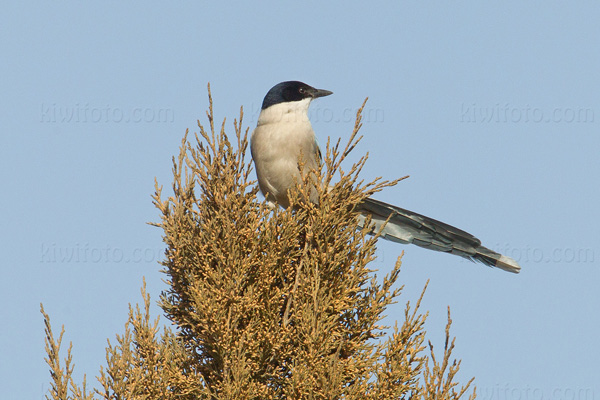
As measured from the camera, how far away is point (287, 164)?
241 inches

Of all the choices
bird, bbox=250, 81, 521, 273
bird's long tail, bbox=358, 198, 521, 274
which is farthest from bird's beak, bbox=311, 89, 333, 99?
bird's long tail, bbox=358, 198, 521, 274

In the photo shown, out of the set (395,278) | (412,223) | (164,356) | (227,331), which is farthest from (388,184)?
(164,356)

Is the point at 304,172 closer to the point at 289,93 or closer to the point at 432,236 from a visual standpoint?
the point at 289,93

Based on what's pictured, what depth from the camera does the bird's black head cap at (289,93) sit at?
662cm

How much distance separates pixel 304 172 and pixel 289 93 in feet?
2.89

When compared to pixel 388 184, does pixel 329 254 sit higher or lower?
lower

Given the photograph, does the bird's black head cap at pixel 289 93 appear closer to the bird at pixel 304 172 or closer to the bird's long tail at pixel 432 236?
the bird at pixel 304 172

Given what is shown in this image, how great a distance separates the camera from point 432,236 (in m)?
5.96

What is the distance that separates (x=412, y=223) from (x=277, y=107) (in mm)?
1679

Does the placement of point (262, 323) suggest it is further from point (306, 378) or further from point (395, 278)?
point (395, 278)

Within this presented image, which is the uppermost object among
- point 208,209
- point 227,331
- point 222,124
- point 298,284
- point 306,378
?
point 222,124

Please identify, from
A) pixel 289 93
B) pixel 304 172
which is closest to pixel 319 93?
pixel 289 93

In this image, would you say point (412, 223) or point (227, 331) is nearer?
point (227, 331)

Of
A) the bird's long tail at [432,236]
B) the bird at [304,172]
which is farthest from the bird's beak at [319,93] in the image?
the bird's long tail at [432,236]
